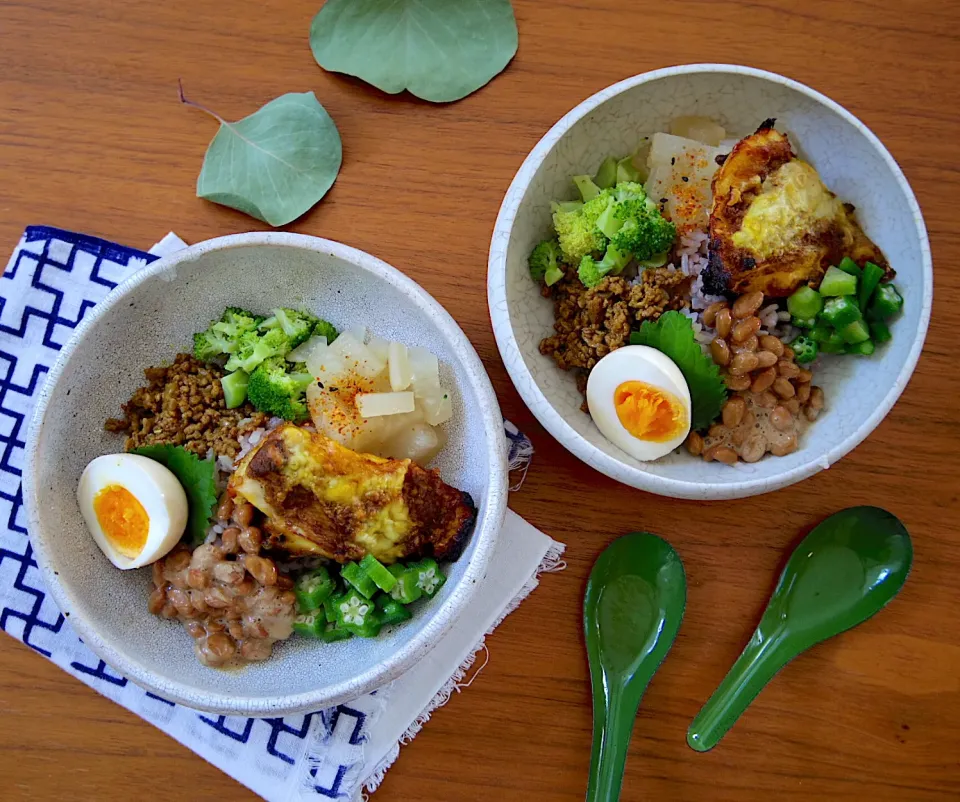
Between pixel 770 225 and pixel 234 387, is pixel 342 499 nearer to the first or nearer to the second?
pixel 234 387

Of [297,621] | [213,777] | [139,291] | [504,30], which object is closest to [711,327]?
[504,30]


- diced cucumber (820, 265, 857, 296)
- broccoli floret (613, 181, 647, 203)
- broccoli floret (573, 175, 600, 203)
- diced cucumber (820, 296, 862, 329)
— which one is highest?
broccoli floret (613, 181, 647, 203)

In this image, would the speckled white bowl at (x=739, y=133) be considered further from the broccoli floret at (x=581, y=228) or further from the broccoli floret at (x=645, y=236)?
the broccoli floret at (x=645, y=236)

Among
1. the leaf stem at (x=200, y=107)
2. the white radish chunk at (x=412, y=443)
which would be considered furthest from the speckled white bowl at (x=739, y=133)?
the leaf stem at (x=200, y=107)

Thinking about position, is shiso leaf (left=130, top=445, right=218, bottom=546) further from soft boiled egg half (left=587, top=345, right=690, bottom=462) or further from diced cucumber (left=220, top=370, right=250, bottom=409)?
soft boiled egg half (left=587, top=345, right=690, bottom=462)

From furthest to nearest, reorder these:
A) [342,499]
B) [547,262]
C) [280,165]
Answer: [280,165]
[547,262]
[342,499]

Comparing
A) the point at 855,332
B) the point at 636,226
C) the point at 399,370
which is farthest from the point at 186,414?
the point at 855,332

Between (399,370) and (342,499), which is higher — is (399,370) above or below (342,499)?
above

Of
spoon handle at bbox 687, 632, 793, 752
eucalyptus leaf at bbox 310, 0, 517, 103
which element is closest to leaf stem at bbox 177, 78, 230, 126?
eucalyptus leaf at bbox 310, 0, 517, 103
